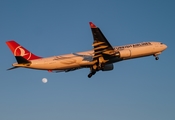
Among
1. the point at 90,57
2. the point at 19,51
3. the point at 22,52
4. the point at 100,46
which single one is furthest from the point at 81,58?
the point at 19,51

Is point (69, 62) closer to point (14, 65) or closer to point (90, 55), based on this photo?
point (90, 55)

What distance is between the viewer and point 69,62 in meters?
53.1

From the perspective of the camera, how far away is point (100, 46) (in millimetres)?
50875

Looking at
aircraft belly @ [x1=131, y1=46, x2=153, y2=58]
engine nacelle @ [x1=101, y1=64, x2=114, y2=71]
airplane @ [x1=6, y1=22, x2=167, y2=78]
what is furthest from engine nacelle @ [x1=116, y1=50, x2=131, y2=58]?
engine nacelle @ [x1=101, y1=64, x2=114, y2=71]

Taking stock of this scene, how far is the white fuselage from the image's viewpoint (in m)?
51.9

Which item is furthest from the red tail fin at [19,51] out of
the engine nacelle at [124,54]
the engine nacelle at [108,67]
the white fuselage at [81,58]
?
the engine nacelle at [124,54]

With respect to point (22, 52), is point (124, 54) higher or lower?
lower

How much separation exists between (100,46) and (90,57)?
15.7 feet

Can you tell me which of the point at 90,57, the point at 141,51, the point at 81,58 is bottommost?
the point at 81,58

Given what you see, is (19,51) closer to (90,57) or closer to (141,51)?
(90,57)

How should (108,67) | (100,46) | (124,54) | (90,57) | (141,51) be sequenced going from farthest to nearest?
(108,67)
(141,51)
(90,57)
(124,54)
(100,46)

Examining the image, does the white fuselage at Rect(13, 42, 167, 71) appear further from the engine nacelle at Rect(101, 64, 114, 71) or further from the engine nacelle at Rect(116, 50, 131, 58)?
the engine nacelle at Rect(101, 64, 114, 71)

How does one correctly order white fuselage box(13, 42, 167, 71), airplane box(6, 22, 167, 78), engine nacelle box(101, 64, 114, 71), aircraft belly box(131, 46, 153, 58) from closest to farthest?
airplane box(6, 22, 167, 78), white fuselage box(13, 42, 167, 71), aircraft belly box(131, 46, 153, 58), engine nacelle box(101, 64, 114, 71)

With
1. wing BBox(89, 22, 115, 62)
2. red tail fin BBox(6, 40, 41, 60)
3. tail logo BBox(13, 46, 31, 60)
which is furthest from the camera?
tail logo BBox(13, 46, 31, 60)
